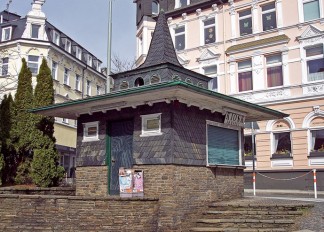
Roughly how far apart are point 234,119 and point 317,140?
11.7m

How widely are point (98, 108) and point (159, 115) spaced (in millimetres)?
2305

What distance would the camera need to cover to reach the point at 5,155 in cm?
1845

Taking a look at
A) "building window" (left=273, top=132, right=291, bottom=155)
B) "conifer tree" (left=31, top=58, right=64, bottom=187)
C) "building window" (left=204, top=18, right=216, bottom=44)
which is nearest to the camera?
"conifer tree" (left=31, top=58, right=64, bottom=187)

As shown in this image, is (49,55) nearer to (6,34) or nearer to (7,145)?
(6,34)

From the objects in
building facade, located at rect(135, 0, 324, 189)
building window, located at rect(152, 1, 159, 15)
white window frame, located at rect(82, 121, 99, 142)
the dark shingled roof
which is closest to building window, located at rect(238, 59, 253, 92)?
building facade, located at rect(135, 0, 324, 189)

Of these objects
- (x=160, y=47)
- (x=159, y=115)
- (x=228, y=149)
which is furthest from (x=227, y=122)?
(x=160, y=47)

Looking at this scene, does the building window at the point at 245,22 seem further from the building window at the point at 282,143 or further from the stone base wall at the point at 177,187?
the stone base wall at the point at 177,187

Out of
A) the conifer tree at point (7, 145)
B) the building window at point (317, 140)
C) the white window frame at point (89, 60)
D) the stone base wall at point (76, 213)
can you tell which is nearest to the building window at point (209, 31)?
the building window at point (317, 140)

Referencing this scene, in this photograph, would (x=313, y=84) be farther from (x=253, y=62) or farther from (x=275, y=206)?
(x=275, y=206)

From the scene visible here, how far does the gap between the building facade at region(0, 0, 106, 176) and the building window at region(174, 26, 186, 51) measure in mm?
12447

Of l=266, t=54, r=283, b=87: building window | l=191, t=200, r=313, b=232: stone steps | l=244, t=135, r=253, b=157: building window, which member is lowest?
Answer: l=191, t=200, r=313, b=232: stone steps

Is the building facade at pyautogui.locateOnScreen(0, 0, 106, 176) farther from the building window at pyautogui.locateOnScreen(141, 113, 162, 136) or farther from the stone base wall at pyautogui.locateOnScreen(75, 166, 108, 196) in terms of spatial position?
the building window at pyautogui.locateOnScreen(141, 113, 162, 136)

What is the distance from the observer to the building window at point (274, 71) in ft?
83.5

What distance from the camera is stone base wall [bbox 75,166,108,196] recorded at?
12508mm
